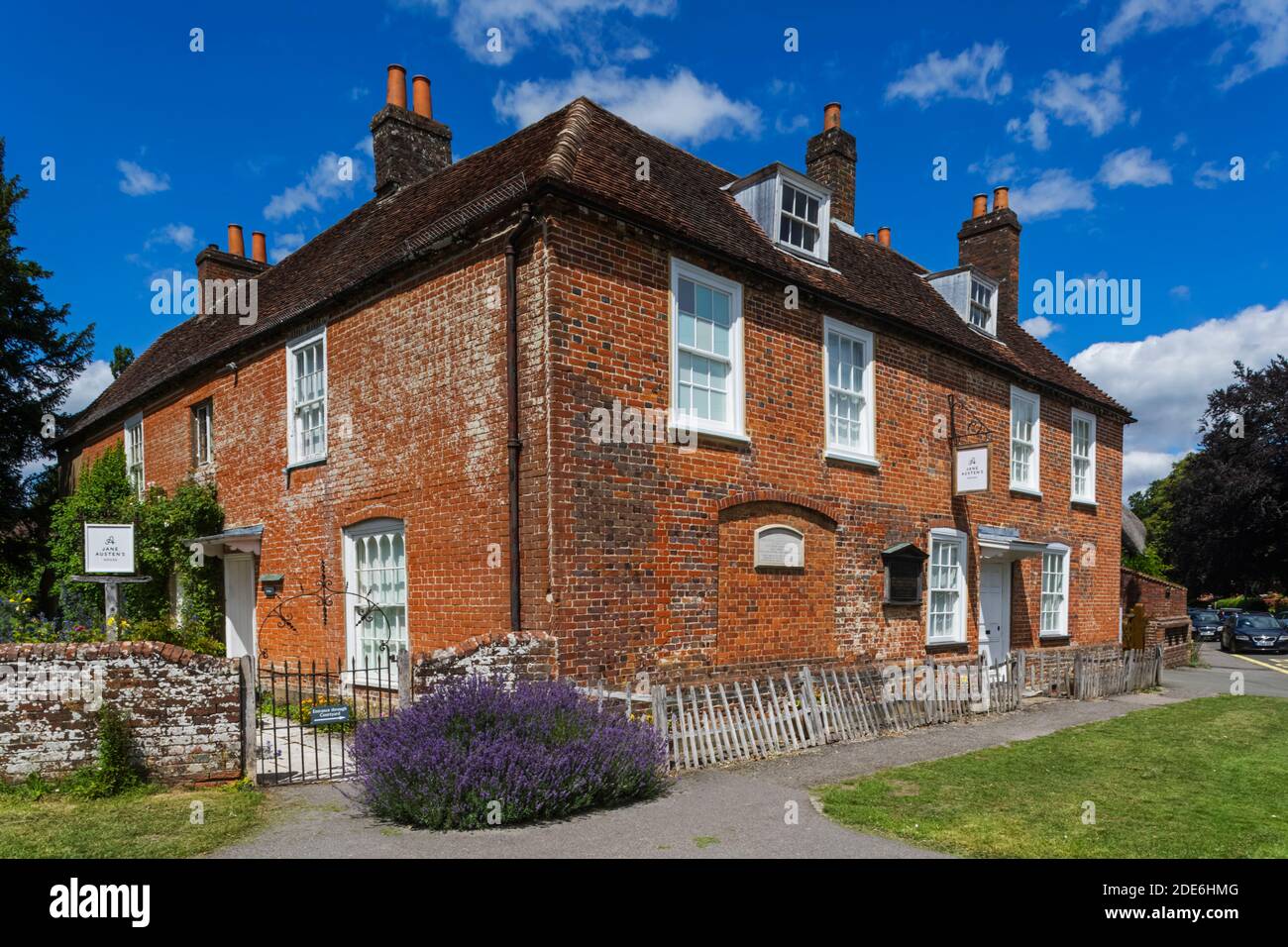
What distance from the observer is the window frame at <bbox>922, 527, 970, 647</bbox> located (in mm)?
15031

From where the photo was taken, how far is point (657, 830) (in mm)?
6832

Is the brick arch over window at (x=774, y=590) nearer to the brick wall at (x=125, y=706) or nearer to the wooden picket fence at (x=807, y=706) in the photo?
the wooden picket fence at (x=807, y=706)

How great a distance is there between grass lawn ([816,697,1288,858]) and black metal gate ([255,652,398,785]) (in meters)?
4.90

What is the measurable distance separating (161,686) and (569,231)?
20.6 ft

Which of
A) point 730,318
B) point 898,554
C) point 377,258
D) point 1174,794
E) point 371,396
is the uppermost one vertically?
point 377,258

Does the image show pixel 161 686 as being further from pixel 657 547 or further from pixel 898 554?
pixel 898 554

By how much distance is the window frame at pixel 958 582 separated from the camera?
592 inches

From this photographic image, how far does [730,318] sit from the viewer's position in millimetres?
11844

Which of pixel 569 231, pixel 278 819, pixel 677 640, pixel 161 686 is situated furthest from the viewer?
pixel 677 640

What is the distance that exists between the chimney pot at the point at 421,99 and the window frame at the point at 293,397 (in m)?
5.88

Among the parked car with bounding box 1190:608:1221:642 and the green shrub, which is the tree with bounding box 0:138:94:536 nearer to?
the green shrub

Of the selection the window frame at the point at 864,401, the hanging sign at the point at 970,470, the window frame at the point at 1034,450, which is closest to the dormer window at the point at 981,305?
the window frame at the point at 1034,450

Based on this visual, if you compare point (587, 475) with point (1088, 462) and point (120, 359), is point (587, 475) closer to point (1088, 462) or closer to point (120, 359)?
point (1088, 462)
